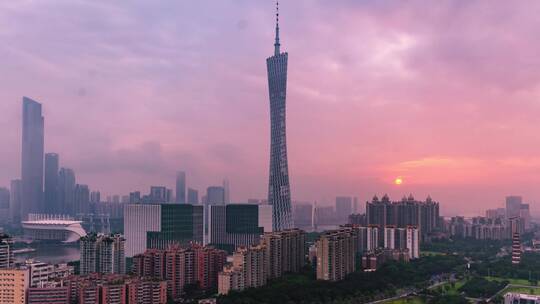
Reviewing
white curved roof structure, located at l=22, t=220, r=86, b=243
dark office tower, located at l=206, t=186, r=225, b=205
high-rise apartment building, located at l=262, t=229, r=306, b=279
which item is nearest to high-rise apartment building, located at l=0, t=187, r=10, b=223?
white curved roof structure, located at l=22, t=220, r=86, b=243

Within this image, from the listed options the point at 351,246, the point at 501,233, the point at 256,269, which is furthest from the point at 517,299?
the point at 501,233

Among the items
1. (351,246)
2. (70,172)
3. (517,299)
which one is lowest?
(517,299)

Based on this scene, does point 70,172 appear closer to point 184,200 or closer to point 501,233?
point 184,200

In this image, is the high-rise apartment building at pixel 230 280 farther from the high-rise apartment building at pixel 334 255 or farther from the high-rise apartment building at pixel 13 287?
the high-rise apartment building at pixel 13 287

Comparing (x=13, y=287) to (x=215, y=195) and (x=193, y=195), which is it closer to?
(x=215, y=195)

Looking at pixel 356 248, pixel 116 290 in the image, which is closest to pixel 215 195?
pixel 356 248

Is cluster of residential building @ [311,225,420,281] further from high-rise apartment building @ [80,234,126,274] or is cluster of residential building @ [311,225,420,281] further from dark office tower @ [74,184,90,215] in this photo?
dark office tower @ [74,184,90,215]
